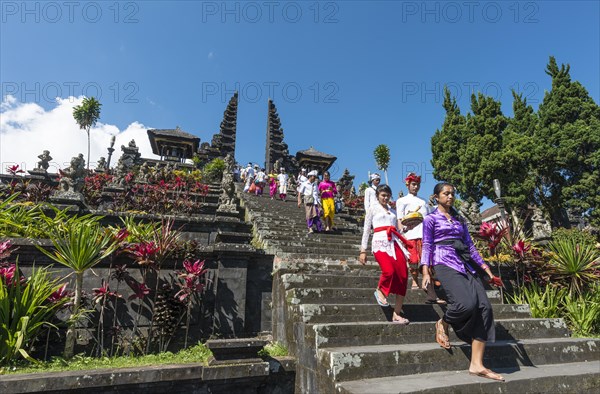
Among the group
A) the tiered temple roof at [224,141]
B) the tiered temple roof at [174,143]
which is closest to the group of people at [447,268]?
the tiered temple roof at [224,141]

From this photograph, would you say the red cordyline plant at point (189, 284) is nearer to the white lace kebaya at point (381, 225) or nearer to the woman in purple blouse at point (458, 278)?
the white lace kebaya at point (381, 225)

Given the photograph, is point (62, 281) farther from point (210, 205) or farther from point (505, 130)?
point (505, 130)

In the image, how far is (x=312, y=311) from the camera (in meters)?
3.63

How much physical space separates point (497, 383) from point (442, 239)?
4.26 feet

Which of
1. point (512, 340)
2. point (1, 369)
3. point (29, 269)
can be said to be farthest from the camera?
point (29, 269)

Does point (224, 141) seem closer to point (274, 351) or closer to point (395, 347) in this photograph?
point (274, 351)

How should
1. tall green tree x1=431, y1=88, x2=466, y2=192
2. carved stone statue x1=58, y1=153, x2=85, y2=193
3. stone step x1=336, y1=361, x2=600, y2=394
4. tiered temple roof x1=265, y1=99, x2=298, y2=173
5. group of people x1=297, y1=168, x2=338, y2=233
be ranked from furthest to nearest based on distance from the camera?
1. tiered temple roof x1=265, y1=99, x2=298, y2=173
2. tall green tree x1=431, y1=88, x2=466, y2=192
3. group of people x1=297, y1=168, x2=338, y2=233
4. carved stone statue x1=58, y1=153, x2=85, y2=193
5. stone step x1=336, y1=361, x2=600, y2=394

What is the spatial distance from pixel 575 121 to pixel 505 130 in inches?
146

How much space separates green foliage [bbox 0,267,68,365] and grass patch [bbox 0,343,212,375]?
0.15 meters

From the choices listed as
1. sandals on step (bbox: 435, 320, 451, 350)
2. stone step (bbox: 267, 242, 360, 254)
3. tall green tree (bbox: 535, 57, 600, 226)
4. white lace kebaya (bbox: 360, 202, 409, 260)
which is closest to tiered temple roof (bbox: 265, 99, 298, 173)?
tall green tree (bbox: 535, 57, 600, 226)

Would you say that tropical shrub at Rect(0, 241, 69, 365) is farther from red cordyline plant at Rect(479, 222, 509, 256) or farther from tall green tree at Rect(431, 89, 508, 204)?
tall green tree at Rect(431, 89, 508, 204)

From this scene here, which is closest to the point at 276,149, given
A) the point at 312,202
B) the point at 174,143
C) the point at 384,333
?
the point at 174,143

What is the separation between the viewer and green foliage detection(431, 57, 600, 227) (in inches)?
732

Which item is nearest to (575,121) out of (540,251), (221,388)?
(540,251)
